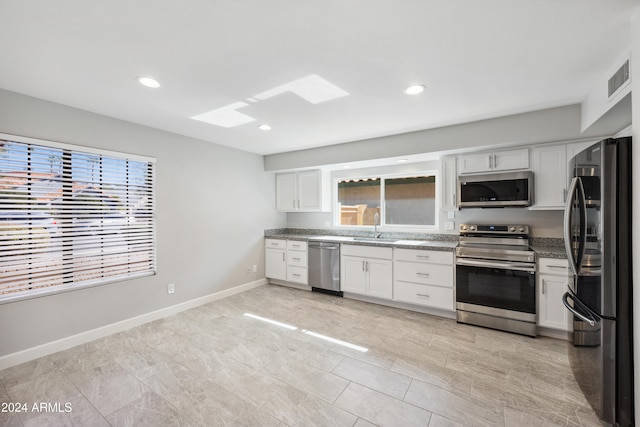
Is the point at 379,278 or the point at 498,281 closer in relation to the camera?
the point at 498,281

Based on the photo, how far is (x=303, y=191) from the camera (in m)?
5.08

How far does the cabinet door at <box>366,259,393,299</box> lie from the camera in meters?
3.85

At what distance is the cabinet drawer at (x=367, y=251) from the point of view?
3.87 meters

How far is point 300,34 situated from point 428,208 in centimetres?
333

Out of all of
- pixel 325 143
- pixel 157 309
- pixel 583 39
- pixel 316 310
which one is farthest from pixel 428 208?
pixel 157 309

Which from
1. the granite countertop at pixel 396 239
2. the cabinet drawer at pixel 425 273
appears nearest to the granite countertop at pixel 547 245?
the granite countertop at pixel 396 239

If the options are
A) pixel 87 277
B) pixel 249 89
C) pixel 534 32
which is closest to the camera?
pixel 534 32

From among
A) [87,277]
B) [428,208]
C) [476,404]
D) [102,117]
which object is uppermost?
[102,117]

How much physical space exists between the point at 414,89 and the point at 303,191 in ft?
9.80

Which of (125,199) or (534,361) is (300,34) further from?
(534,361)

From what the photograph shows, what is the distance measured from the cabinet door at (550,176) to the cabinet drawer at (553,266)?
630mm

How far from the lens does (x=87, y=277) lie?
293 cm

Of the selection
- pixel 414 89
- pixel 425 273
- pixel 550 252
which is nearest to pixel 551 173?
pixel 550 252

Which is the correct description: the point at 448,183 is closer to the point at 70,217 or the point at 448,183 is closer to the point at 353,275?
the point at 353,275
